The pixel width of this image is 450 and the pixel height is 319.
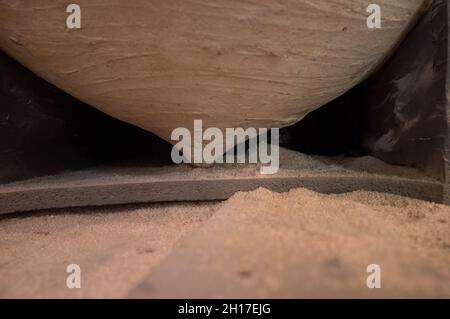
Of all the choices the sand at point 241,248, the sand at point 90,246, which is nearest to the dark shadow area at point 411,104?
the sand at point 241,248

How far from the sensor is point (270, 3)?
101 cm

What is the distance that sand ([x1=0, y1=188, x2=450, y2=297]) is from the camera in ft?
1.95

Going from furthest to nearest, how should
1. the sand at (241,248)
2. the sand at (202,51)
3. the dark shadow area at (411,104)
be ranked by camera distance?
the dark shadow area at (411,104), the sand at (202,51), the sand at (241,248)

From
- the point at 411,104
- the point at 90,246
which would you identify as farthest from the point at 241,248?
the point at 411,104

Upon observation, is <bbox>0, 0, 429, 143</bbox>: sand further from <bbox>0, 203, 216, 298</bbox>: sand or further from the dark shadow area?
<bbox>0, 203, 216, 298</bbox>: sand

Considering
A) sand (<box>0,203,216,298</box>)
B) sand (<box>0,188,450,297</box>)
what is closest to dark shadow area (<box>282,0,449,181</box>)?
sand (<box>0,188,450,297</box>)

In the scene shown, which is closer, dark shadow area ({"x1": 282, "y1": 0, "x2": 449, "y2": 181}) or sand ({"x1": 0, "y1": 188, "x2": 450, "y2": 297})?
sand ({"x1": 0, "y1": 188, "x2": 450, "y2": 297})

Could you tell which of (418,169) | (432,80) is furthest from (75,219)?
(432,80)

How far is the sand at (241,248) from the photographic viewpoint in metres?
0.59

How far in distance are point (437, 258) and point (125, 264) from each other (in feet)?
2.39

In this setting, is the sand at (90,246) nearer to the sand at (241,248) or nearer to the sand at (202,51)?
the sand at (241,248)

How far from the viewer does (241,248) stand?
26.9 inches
